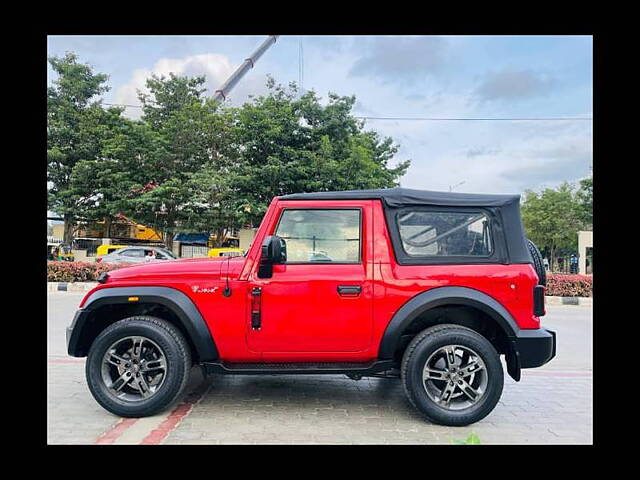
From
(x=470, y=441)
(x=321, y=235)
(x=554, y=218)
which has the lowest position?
(x=470, y=441)

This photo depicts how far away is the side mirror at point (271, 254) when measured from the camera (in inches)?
143

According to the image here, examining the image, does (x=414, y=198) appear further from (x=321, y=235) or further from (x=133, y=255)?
(x=133, y=255)

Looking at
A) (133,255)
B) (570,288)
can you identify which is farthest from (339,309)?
(133,255)

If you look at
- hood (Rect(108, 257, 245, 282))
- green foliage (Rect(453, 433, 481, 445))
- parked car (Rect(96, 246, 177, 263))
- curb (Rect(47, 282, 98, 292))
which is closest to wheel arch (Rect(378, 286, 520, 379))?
green foliage (Rect(453, 433, 481, 445))

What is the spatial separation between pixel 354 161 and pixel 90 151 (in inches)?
564

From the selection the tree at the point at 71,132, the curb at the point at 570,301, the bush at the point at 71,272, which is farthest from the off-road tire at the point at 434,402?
the tree at the point at 71,132

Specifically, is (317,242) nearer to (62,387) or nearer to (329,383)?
(329,383)

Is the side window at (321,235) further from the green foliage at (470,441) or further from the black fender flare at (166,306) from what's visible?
the green foliage at (470,441)

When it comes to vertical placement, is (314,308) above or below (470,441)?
above

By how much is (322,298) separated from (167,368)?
4.76 ft

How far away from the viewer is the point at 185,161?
23344mm

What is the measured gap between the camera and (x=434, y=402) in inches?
147

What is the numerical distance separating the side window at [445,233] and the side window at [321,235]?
444 millimetres
